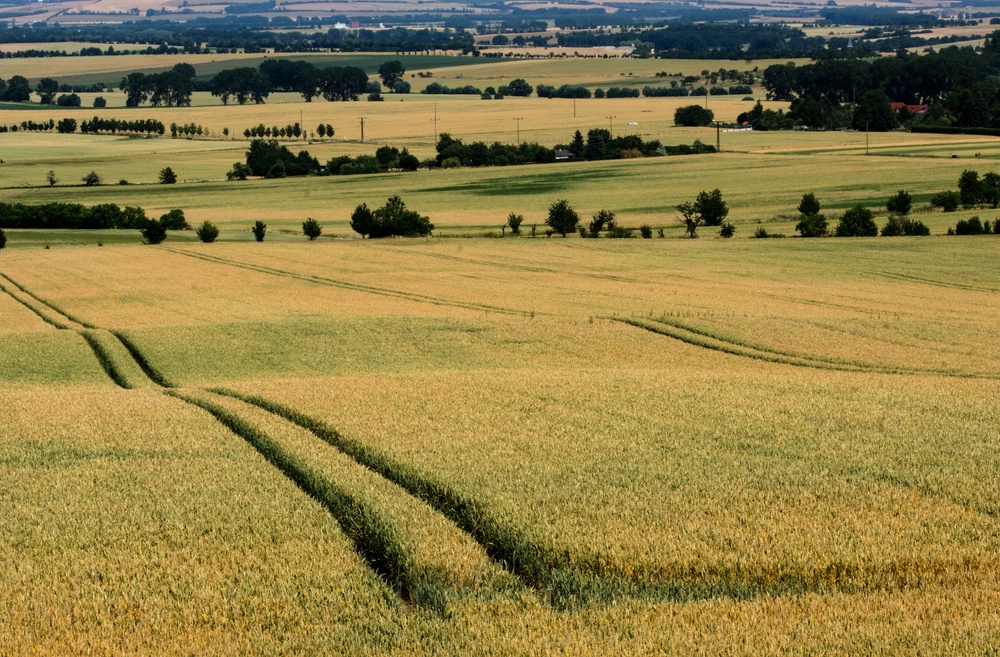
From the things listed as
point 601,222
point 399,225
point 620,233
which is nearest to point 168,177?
point 399,225

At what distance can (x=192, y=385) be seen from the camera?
28.0 m

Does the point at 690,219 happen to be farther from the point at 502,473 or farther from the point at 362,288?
the point at 502,473

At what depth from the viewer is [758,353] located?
3294 cm

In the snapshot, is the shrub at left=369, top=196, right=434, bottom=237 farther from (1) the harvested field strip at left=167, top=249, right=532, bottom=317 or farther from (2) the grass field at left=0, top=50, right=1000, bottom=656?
(2) the grass field at left=0, top=50, right=1000, bottom=656

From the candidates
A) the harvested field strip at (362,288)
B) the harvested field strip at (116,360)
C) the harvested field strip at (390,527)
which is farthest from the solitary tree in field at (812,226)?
the harvested field strip at (390,527)

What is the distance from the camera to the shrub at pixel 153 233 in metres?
79.6

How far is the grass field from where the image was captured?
11.2 metres

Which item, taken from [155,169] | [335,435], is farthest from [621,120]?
[335,435]

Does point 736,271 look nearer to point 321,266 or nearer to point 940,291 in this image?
point 940,291

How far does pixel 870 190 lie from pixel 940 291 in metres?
47.6

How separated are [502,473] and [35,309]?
118 feet

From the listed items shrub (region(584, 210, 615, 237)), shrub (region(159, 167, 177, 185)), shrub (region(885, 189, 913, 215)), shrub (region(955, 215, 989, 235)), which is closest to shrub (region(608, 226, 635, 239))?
shrub (region(584, 210, 615, 237))

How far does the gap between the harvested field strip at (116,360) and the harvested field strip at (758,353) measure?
49.0 feet

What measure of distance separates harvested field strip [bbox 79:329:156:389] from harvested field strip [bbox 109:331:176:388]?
0.08 meters
